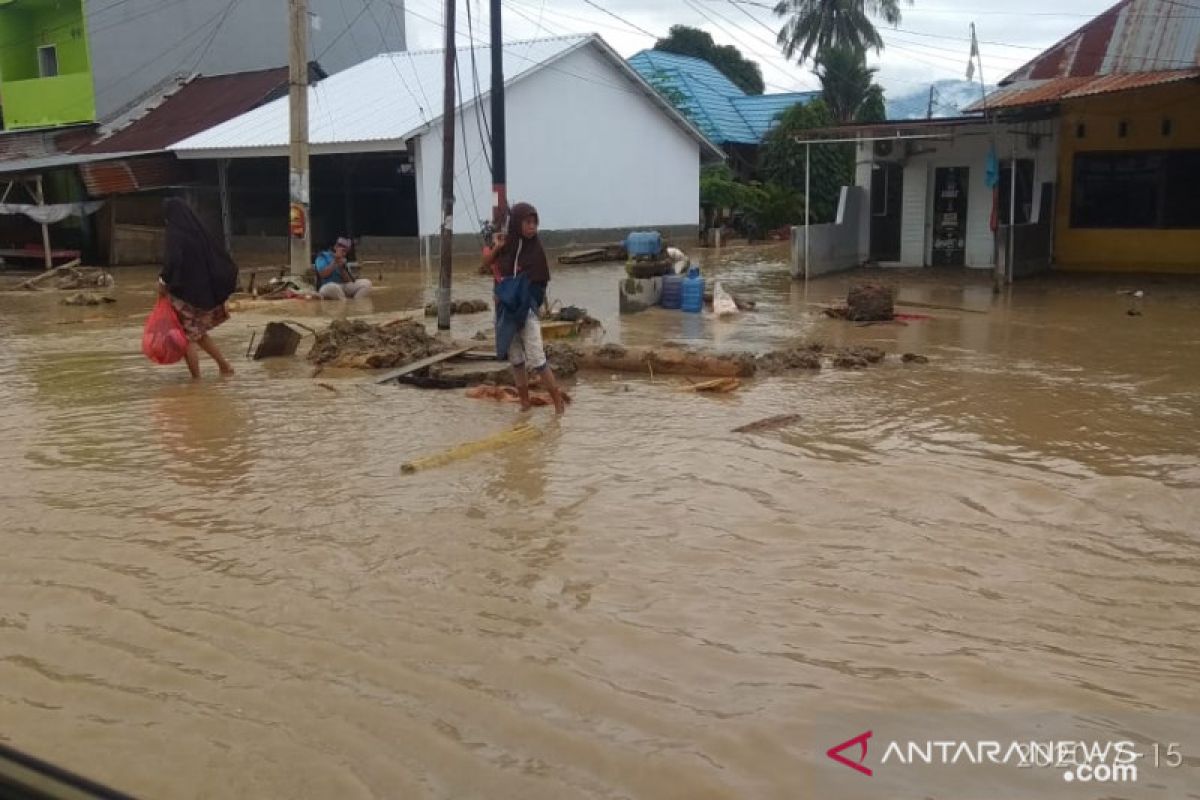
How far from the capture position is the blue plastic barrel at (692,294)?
1516 cm

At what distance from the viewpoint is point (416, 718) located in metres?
3.42

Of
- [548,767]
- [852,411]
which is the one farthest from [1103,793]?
[852,411]

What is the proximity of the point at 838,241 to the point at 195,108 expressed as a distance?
772 inches

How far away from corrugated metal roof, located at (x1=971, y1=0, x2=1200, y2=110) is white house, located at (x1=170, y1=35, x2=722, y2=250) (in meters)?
12.2

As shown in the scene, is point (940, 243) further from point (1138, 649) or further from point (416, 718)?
point (416, 718)

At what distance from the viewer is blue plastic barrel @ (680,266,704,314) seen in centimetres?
1516

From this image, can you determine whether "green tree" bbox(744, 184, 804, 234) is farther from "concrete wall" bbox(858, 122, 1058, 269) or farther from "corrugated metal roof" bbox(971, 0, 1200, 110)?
"corrugated metal roof" bbox(971, 0, 1200, 110)

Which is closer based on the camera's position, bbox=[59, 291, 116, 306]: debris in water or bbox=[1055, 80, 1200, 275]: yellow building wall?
bbox=[59, 291, 116, 306]: debris in water

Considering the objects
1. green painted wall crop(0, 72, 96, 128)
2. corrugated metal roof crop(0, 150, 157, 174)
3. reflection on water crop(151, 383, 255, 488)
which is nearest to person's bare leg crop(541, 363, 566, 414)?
reflection on water crop(151, 383, 255, 488)

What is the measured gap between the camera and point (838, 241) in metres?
21.3

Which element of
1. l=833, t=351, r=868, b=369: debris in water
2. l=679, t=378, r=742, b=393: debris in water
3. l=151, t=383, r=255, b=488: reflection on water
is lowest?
l=151, t=383, r=255, b=488: reflection on water

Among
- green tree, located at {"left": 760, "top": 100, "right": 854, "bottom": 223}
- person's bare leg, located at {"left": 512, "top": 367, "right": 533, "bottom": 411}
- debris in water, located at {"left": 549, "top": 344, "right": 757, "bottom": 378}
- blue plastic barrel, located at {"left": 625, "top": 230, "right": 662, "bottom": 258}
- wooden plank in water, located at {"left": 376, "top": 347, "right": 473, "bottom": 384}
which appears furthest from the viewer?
green tree, located at {"left": 760, "top": 100, "right": 854, "bottom": 223}

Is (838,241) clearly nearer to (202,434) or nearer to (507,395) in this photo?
(507,395)

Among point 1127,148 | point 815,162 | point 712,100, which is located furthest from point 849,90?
point 1127,148
